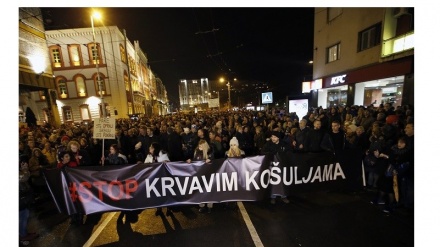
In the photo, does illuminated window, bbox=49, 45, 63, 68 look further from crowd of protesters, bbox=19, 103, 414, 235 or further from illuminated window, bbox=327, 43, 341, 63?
illuminated window, bbox=327, 43, 341, 63

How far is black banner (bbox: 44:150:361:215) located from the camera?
459 cm

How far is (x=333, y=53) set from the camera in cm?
1830

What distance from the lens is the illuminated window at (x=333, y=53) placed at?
1747 centimetres


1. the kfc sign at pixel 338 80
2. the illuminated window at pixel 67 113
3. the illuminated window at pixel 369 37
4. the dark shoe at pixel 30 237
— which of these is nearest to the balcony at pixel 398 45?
the illuminated window at pixel 369 37

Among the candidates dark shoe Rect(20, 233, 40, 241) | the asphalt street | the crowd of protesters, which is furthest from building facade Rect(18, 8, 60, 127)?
the asphalt street

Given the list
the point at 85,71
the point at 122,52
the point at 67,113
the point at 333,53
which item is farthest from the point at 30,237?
the point at 122,52

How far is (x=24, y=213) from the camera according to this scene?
13.9ft

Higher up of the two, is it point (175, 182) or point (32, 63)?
point (32, 63)

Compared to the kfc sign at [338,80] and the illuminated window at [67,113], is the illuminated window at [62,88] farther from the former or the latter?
the kfc sign at [338,80]

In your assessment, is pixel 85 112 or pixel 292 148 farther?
pixel 85 112

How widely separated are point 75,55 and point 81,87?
5347 millimetres

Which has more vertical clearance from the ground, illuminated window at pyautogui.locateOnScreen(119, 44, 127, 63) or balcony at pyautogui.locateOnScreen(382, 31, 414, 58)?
illuminated window at pyautogui.locateOnScreen(119, 44, 127, 63)

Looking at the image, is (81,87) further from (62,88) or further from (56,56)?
(56,56)

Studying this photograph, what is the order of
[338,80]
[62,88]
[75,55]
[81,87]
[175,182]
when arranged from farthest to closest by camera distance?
1. [81,87]
2. [62,88]
3. [75,55]
4. [338,80]
5. [175,182]
